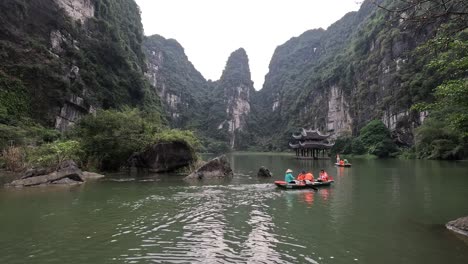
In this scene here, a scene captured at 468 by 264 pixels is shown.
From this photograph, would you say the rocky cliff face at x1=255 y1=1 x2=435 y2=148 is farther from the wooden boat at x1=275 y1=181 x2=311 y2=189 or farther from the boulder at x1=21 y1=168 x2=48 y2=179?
the boulder at x1=21 y1=168 x2=48 y2=179

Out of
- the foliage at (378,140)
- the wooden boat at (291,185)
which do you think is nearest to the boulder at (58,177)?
the wooden boat at (291,185)

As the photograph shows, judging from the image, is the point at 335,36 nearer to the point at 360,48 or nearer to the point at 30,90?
the point at 360,48

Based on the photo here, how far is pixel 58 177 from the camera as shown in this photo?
830 inches

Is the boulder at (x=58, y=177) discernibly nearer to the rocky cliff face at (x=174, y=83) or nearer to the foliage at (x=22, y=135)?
the foliage at (x=22, y=135)

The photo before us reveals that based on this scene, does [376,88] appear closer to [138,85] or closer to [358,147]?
[358,147]

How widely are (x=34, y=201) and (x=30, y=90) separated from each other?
1214 inches

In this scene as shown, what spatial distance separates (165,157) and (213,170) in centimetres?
565

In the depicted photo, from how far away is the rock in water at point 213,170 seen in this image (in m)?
25.3

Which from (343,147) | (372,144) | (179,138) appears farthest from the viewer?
(343,147)

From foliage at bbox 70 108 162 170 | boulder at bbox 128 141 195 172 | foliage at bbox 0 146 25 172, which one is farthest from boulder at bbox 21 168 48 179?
boulder at bbox 128 141 195 172

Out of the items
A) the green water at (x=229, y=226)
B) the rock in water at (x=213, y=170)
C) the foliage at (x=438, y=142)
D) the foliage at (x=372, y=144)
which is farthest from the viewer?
the foliage at (x=372, y=144)

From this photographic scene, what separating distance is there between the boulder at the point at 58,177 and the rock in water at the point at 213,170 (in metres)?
7.05

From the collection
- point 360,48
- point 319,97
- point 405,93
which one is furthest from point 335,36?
point 405,93

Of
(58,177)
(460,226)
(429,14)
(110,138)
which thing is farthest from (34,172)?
(429,14)
